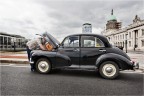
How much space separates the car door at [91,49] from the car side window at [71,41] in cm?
24

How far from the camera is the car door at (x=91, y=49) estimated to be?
6.04 metres

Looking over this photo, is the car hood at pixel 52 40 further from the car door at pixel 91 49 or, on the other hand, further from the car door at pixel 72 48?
the car door at pixel 91 49

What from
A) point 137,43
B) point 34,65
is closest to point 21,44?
point 34,65

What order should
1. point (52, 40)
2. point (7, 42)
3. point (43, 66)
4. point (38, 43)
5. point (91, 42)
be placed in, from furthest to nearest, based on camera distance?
point (7, 42) < point (38, 43) < point (52, 40) < point (43, 66) < point (91, 42)

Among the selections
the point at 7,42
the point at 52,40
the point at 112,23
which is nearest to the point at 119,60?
the point at 52,40

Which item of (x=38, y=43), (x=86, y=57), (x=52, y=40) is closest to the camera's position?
(x=86, y=57)

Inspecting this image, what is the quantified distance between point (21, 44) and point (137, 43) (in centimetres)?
5971

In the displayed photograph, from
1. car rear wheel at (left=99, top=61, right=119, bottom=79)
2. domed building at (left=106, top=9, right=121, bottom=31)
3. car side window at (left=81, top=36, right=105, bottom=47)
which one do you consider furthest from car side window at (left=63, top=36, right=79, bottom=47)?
domed building at (left=106, top=9, right=121, bottom=31)

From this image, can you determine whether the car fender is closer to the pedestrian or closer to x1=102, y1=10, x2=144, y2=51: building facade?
the pedestrian

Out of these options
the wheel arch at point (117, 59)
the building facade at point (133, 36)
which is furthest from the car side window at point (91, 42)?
the building facade at point (133, 36)

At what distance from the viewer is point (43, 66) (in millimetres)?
6555

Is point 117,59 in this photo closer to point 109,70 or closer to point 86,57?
point 109,70

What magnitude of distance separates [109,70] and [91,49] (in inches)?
40.8

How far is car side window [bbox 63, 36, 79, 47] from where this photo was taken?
250 inches
